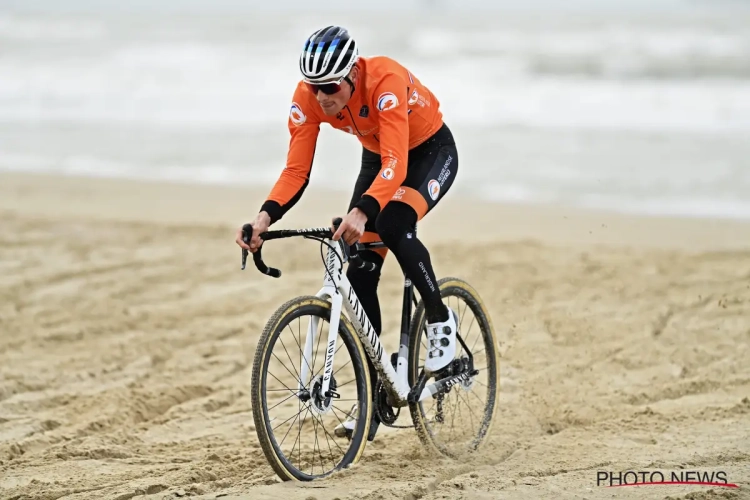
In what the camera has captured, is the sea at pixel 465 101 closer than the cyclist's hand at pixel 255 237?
No

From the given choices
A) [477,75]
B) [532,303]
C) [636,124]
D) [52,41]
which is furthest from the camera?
[52,41]

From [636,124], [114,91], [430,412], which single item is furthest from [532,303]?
[114,91]

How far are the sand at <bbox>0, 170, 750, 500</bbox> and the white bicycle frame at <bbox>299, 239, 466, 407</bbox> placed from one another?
400mm

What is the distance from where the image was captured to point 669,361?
646cm

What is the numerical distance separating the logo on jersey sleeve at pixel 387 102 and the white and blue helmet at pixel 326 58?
22 cm

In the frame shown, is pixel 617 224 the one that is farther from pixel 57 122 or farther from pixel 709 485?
pixel 57 122

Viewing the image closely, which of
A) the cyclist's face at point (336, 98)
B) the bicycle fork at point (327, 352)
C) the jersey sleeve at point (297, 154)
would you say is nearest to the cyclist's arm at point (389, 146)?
the cyclist's face at point (336, 98)

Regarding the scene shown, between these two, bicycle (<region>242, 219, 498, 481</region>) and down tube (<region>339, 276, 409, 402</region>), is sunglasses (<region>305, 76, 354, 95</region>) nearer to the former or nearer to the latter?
bicycle (<region>242, 219, 498, 481</region>)

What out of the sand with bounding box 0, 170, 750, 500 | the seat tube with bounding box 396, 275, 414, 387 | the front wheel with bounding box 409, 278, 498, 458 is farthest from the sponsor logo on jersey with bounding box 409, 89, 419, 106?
the sand with bounding box 0, 170, 750, 500

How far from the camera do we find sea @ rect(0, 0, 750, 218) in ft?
42.5

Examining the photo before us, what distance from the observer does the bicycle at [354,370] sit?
4.08m

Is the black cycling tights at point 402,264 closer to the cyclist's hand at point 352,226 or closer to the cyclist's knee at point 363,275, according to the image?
the cyclist's knee at point 363,275

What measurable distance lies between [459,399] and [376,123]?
174cm

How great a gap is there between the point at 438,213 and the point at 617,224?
83.3 inches
